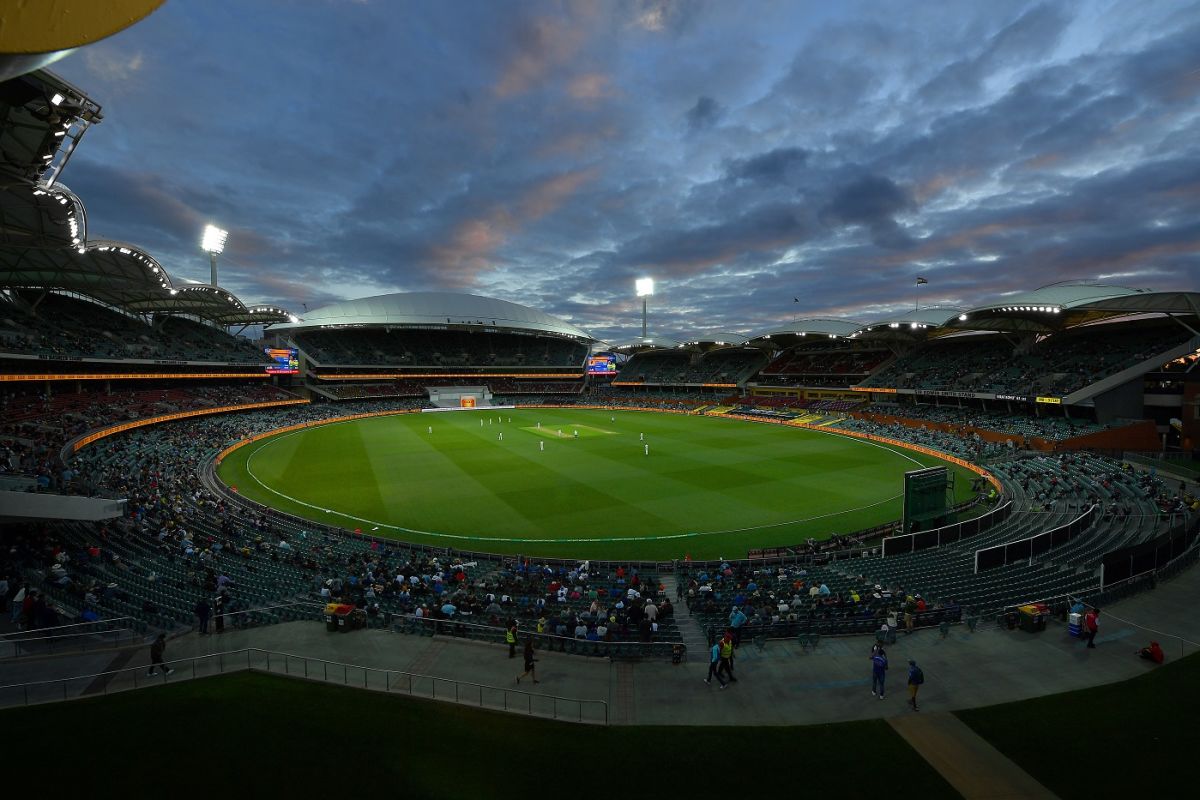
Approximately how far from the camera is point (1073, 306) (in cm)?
3725

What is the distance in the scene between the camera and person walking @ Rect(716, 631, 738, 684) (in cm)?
994

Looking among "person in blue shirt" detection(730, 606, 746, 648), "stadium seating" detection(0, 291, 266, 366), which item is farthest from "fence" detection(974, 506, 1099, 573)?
"stadium seating" detection(0, 291, 266, 366)

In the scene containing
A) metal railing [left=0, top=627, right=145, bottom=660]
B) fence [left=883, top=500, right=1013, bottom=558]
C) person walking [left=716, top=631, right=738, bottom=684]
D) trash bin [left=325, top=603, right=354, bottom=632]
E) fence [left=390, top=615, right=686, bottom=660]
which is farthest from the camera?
fence [left=883, top=500, right=1013, bottom=558]

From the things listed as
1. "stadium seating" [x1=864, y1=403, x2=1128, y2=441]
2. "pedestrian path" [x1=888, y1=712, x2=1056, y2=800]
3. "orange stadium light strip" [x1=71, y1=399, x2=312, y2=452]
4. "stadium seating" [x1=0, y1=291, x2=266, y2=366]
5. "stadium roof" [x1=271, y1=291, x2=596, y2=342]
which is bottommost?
"pedestrian path" [x1=888, y1=712, x2=1056, y2=800]

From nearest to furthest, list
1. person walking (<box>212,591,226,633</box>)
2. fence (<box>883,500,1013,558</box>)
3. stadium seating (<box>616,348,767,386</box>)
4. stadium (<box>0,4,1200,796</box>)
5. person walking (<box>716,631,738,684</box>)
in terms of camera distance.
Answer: stadium (<box>0,4,1200,796</box>)
person walking (<box>716,631,738,684</box>)
person walking (<box>212,591,226,633</box>)
fence (<box>883,500,1013,558</box>)
stadium seating (<box>616,348,767,386</box>)

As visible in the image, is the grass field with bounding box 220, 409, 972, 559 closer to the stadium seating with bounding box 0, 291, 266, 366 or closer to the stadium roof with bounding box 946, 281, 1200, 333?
the stadium roof with bounding box 946, 281, 1200, 333

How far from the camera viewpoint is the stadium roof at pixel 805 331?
63281mm

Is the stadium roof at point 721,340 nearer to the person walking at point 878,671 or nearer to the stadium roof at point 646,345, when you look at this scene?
the stadium roof at point 646,345

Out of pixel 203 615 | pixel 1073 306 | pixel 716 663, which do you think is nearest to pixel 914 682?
pixel 716 663

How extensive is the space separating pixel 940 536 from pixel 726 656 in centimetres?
1530

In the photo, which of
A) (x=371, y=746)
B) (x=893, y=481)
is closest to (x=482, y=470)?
(x=893, y=481)

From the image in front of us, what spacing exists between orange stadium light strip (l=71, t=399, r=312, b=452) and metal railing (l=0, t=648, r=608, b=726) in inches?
1291

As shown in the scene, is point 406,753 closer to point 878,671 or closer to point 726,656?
point 726,656

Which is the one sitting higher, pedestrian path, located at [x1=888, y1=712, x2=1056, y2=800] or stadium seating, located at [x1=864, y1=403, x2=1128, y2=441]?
stadium seating, located at [x1=864, y1=403, x2=1128, y2=441]
